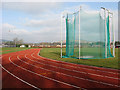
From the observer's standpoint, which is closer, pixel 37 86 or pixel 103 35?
pixel 37 86

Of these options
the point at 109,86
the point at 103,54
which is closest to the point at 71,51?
the point at 103,54

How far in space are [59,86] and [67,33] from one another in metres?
9.29

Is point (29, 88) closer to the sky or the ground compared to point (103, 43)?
closer to the ground

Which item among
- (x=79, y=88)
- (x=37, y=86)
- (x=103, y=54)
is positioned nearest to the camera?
(x=79, y=88)

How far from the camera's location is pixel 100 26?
12703 mm

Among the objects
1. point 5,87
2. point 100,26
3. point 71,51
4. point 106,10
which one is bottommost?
point 5,87

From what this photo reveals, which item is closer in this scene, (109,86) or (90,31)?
(109,86)

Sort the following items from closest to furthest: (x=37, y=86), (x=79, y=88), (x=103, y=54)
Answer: (x=79, y=88), (x=37, y=86), (x=103, y=54)

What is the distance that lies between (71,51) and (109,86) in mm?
8940

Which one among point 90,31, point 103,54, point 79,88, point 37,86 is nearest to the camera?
point 79,88

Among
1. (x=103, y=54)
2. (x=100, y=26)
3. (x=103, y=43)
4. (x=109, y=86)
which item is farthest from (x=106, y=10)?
(x=109, y=86)

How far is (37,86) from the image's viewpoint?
14.7 feet

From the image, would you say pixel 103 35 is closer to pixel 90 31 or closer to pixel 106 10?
pixel 90 31

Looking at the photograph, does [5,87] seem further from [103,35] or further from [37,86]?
[103,35]
